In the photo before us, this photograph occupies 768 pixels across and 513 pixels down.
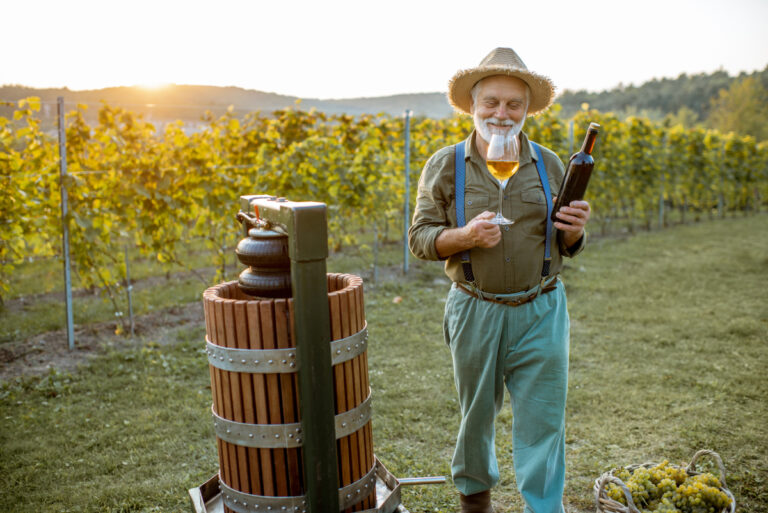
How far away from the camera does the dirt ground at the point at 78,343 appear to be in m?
4.93

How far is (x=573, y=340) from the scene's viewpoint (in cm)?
557

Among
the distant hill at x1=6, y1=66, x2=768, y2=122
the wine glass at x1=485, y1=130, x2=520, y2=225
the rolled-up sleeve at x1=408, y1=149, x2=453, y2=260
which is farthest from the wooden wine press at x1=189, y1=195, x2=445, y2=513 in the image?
the distant hill at x1=6, y1=66, x2=768, y2=122

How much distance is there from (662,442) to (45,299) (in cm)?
709

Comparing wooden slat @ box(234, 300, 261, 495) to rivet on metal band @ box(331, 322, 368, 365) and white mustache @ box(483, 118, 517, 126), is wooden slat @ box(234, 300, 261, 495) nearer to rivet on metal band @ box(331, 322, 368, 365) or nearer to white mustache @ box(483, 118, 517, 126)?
rivet on metal band @ box(331, 322, 368, 365)

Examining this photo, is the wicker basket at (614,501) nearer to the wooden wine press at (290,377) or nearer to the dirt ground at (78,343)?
the wooden wine press at (290,377)

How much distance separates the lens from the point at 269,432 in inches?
74.3

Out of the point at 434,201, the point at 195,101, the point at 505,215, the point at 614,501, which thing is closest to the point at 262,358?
the point at 434,201

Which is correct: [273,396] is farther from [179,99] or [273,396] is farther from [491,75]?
[179,99]

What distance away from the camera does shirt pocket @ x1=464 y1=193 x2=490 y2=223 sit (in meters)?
2.29

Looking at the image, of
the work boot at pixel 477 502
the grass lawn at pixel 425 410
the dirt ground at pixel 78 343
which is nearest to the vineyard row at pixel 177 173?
the dirt ground at pixel 78 343

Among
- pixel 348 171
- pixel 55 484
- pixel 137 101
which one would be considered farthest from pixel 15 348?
pixel 348 171

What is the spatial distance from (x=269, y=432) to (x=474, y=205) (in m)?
1.16

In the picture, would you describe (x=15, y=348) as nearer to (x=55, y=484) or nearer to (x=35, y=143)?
(x=35, y=143)

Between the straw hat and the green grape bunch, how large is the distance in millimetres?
1750
